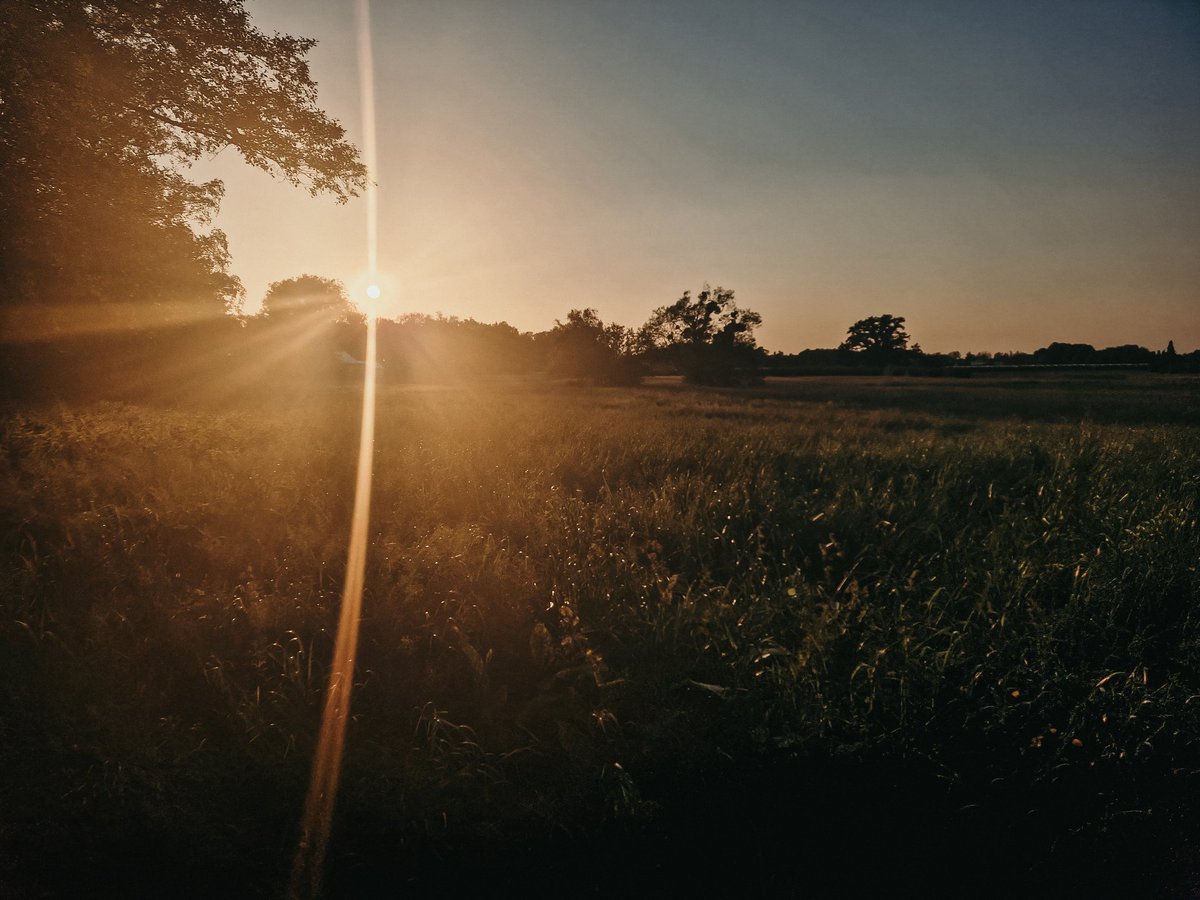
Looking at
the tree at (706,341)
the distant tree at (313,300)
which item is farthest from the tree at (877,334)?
the distant tree at (313,300)

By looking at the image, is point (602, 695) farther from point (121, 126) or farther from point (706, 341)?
point (706, 341)

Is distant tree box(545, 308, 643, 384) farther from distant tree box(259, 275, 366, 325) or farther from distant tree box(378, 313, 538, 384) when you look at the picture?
distant tree box(259, 275, 366, 325)

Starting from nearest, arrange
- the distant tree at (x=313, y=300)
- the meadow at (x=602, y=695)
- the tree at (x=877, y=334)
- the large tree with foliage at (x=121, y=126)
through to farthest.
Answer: the meadow at (x=602, y=695)
the large tree with foliage at (x=121, y=126)
the distant tree at (x=313, y=300)
the tree at (x=877, y=334)

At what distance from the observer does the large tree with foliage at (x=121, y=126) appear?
7.85 meters

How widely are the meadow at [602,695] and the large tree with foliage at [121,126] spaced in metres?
5.99

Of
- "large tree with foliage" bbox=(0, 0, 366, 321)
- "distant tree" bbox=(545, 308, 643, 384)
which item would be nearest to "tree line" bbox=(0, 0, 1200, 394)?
"large tree with foliage" bbox=(0, 0, 366, 321)

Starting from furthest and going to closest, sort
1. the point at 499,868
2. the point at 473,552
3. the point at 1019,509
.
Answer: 1. the point at 1019,509
2. the point at 473,552
3. the point at 499,868

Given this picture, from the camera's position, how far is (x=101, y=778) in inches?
102

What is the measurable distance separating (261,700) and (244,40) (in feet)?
39.4

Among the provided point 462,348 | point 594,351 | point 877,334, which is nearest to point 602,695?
point 594,351

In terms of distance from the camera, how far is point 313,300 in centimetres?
8069

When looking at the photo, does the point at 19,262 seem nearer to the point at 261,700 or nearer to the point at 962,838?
the point at 261,700

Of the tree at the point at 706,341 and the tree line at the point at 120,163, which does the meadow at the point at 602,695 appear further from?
the tree at the point at 706,341

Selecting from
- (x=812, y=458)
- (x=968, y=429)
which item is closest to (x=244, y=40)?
(x=812, y=458)
